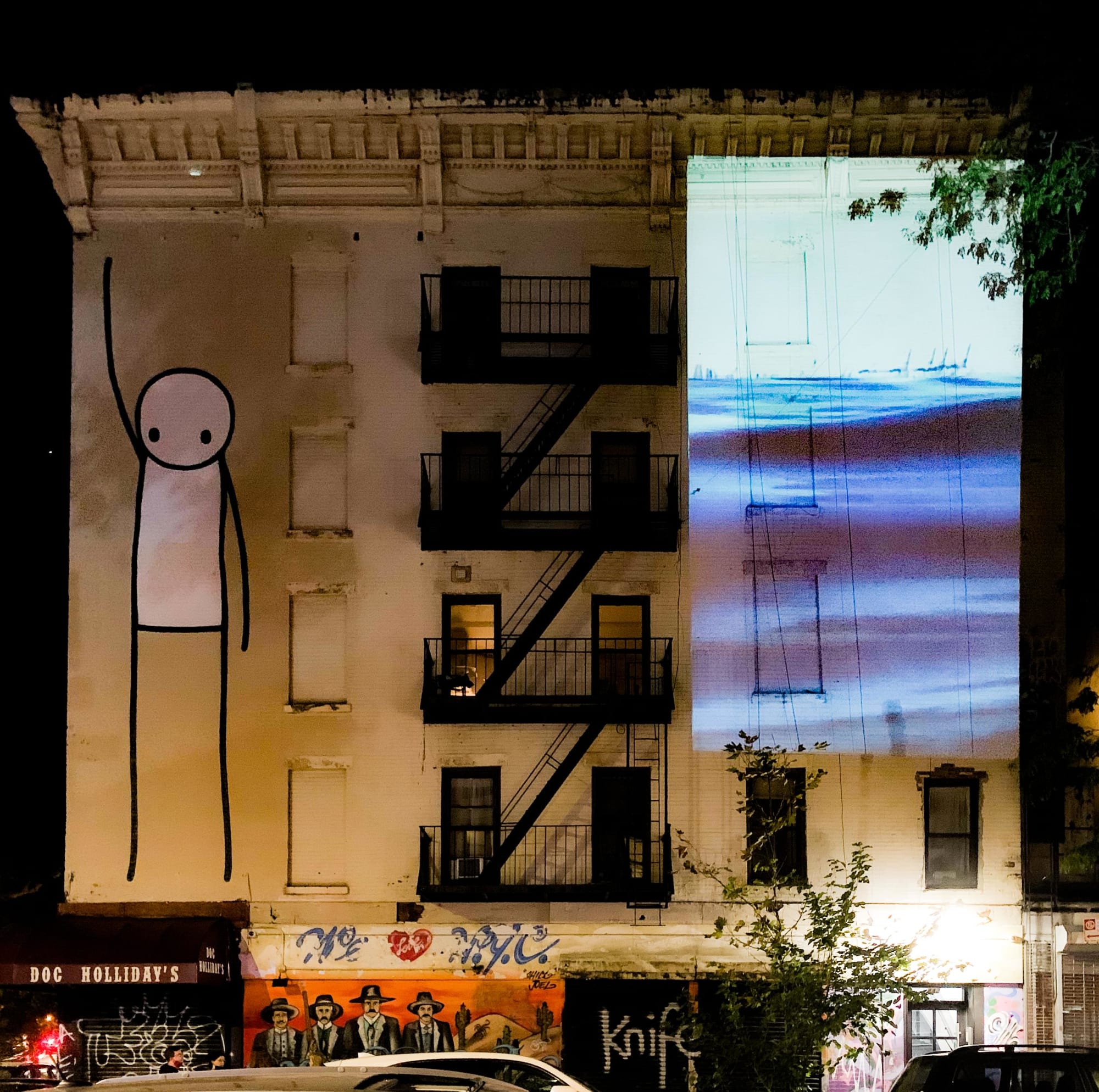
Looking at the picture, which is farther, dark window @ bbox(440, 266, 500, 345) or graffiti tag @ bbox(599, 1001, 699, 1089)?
dark window @ bbox(440, 266, 500, 345)

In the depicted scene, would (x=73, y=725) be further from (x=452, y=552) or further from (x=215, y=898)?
(x=452, y=552)

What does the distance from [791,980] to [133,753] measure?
9782mm

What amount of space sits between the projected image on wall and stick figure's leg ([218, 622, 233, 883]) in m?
6.84

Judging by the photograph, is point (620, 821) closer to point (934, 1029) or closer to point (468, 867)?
point (468, 867)

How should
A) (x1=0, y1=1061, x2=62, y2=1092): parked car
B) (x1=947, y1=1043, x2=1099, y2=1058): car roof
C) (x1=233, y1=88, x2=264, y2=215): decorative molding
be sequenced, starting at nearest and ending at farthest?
(x1=947, y1=1043, x2=1099, y2=1058): car roof < (x1=0, y1=1061, x2=62, y2=1092): parked car < (x1=233, y1=88, x2=264, y2=215): decorative molding

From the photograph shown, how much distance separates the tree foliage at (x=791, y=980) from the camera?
13.7m

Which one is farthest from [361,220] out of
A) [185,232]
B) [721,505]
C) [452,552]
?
[721,505]

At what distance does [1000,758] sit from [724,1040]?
6.15 meters

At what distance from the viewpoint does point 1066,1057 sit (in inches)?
437

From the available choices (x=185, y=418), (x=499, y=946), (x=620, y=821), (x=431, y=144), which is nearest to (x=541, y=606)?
(x=620, y=821)

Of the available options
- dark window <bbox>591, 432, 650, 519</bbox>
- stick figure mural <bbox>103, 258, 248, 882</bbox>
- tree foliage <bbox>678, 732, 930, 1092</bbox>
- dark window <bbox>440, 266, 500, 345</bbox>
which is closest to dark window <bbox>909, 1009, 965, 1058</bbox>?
tree foliage <bbox>678, 732, 930, 1092</bbox>

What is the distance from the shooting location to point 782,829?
55.1 feet

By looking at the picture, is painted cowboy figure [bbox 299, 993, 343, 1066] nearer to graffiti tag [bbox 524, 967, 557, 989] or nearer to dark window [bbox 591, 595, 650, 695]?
graffiti tag [bbox 524, 967, 557, 989]

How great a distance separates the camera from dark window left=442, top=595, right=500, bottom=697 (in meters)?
17.3
